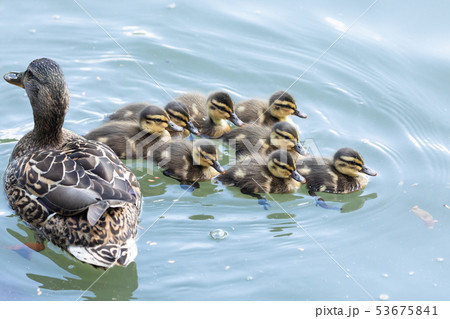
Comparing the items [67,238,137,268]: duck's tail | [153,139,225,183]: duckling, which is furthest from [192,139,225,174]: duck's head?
[67,238,137,268]: duck's tail

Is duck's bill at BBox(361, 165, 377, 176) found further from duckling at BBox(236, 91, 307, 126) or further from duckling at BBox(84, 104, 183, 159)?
duckling at BBox(84, 104, 183, 159)

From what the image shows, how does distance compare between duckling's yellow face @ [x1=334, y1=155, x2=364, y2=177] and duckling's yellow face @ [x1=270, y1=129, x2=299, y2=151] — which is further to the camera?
duckling's yellow face @ [x1=270, y1=129, x2=299, y2=151]

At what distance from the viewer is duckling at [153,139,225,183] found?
4281 millimetres

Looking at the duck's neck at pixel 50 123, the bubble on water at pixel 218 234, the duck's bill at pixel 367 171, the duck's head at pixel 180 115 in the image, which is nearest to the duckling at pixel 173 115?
the duck's head at pixel 180 115

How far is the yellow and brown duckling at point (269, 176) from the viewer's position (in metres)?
4.25

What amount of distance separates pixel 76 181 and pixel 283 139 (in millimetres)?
1654

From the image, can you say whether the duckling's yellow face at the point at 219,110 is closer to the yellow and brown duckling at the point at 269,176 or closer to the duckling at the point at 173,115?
the duckling at the point at 173,115

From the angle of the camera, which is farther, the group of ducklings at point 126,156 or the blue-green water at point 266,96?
the blue-green water at point 266,96

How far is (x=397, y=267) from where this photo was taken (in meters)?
3.78

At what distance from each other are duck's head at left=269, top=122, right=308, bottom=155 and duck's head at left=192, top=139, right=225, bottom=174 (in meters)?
0.49

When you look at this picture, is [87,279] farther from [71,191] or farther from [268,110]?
[268,110]

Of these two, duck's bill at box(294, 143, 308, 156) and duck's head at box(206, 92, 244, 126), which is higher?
duck's head at box(206, 92, 244, 126)

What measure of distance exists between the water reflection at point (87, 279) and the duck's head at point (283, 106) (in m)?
1.79

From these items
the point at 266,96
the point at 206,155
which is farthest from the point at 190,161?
the point at 266,96
